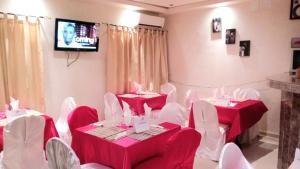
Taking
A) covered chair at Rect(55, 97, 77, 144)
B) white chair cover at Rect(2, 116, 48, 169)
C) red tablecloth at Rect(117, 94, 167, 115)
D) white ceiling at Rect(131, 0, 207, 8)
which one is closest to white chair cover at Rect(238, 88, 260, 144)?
red tablecloth at Rect(117, 94, 167, 115)

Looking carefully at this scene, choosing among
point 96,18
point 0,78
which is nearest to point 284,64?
point 96,18

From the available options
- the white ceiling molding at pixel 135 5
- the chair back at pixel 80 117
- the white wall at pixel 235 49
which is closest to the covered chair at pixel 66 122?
the chair back at pixel 80 117

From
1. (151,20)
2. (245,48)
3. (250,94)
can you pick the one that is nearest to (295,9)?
(245,48)

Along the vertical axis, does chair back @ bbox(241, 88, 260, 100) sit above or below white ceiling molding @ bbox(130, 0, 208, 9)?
below

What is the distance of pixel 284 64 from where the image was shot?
3.98m

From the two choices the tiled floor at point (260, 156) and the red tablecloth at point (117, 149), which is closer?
the red tablecloth at point (117, 149)

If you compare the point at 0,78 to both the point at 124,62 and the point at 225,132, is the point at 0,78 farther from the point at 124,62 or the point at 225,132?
the point at 225,132

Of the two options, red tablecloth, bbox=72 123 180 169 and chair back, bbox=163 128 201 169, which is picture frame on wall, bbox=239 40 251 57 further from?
chair back, bbox=163 128 201 169

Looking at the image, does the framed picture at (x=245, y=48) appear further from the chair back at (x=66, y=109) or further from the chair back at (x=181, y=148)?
the chair back at (x=66, y=109)

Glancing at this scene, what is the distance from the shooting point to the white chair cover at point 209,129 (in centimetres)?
323

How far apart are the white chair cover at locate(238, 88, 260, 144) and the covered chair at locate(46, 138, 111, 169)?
3.01 metres

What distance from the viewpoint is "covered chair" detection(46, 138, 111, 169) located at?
1.62 metres

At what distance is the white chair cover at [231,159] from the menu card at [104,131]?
112 cm

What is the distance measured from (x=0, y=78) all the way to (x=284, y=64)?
14.0 ft
